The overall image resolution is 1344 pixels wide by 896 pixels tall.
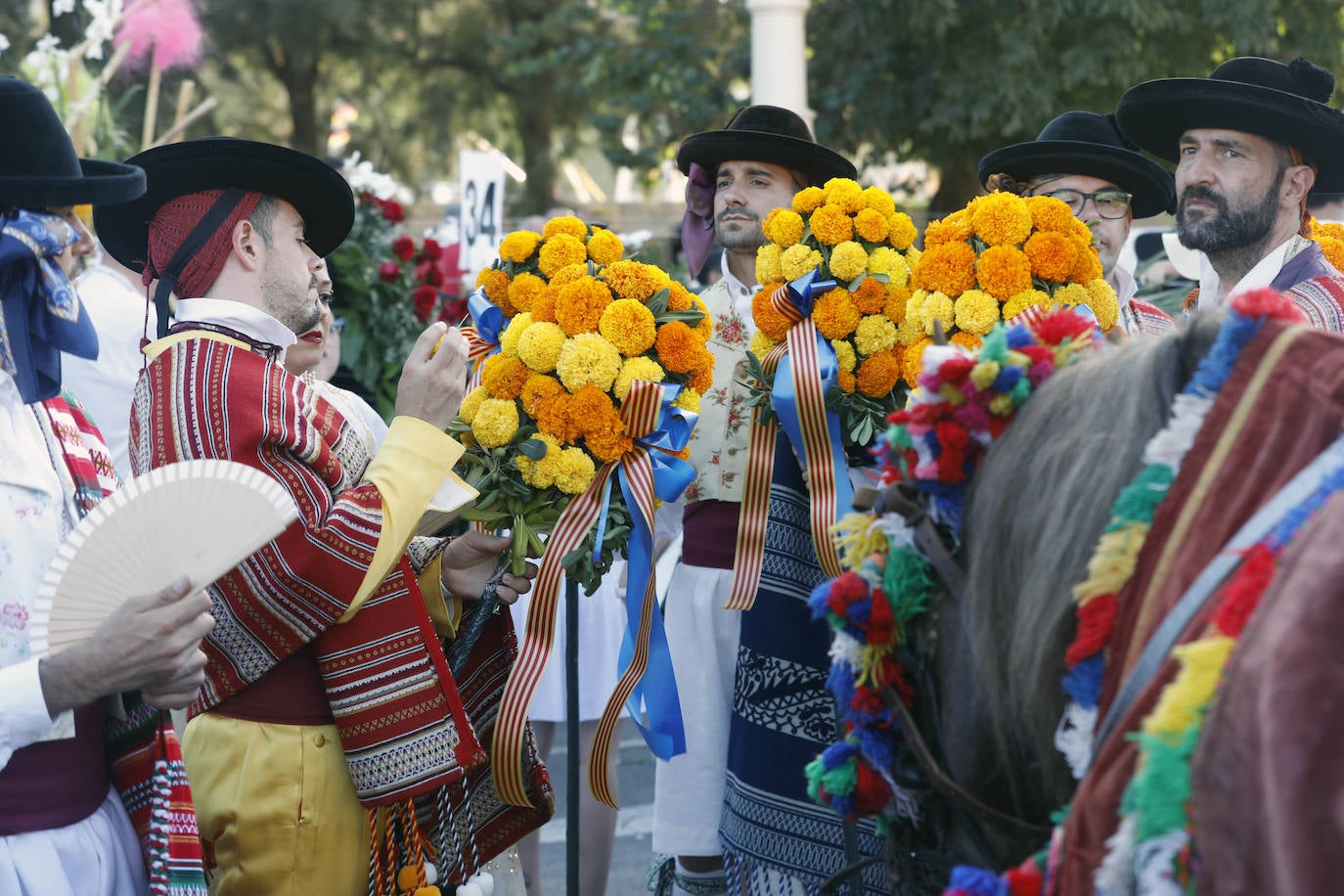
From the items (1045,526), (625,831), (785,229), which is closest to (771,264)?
(785,229)

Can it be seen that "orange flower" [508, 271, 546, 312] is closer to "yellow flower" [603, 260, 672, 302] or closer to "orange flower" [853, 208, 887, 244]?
"yellow flower" [603, 260, 672, 302]

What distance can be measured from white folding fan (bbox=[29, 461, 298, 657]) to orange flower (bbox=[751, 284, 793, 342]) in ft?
5.49

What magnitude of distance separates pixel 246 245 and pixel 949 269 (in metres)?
1.61

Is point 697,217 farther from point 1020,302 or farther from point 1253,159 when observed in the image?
point 1253,159

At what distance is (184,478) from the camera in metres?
2.12

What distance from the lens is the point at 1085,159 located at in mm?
4211

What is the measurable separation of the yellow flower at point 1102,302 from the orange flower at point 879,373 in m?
0.49

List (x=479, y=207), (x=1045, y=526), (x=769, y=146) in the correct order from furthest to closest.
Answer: (x=479, y=207) → (x=769, y=146) → (x=1045, y=526)

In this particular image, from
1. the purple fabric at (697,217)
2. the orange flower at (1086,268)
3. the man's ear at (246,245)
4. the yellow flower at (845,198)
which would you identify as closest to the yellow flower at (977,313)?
the orange flower at (1086,268)

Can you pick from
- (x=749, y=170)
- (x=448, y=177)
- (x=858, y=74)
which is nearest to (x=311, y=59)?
(x=448, y=177)

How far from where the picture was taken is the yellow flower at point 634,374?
126 inches

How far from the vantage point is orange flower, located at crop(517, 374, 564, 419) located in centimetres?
320

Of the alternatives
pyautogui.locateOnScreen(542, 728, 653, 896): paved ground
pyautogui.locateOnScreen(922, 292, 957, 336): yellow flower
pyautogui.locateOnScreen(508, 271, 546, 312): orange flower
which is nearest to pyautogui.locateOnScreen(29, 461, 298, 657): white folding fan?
pyautogui.locateOnScreen(508, 271, 546, 312): orange flower

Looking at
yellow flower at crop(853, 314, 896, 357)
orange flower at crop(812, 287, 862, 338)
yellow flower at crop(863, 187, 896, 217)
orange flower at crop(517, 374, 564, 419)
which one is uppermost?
yellow flower at crop(863, 187, 896, 217)
